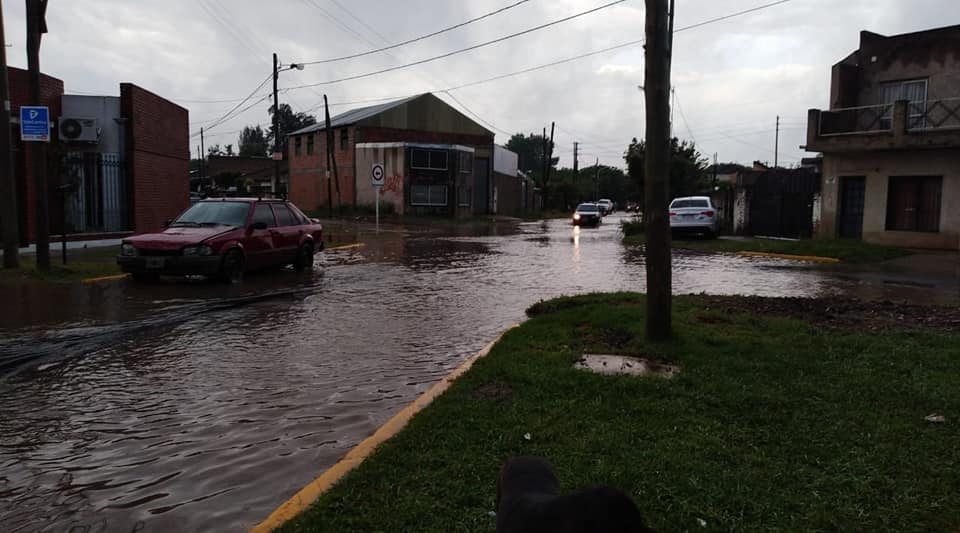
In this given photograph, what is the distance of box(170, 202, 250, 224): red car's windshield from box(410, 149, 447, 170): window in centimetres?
3366

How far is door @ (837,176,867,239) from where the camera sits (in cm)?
2391

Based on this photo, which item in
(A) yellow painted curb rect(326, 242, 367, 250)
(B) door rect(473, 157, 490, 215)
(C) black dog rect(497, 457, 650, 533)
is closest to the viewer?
(C) black dog rect(497, 457, 650, 533)

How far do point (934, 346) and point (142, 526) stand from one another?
684 cm

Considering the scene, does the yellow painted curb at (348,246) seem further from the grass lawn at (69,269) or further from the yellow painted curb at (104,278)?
the yellow painted curb at (104,278)

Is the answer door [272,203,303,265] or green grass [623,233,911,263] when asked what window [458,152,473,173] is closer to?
green grass [623,233,911,263]

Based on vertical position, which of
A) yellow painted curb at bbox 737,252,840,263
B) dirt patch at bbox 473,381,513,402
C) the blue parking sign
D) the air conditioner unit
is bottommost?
dirt patch at bbox 473,381,513,402

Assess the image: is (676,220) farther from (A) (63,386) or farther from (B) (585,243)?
(A) (63,386)

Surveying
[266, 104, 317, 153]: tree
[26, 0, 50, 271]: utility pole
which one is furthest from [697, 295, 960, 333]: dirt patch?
[266, 104, 317, 153]: tree

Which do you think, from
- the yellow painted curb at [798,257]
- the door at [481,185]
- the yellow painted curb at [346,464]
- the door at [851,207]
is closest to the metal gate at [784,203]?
the door at [851,207]

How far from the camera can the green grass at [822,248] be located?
19.1m

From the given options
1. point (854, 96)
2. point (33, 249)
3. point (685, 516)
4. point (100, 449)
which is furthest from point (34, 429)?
point (854, 96)

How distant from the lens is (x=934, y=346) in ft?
21.7

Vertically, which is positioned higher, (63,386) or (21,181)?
(21,181)

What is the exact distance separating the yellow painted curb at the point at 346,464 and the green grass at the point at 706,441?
131 mm
